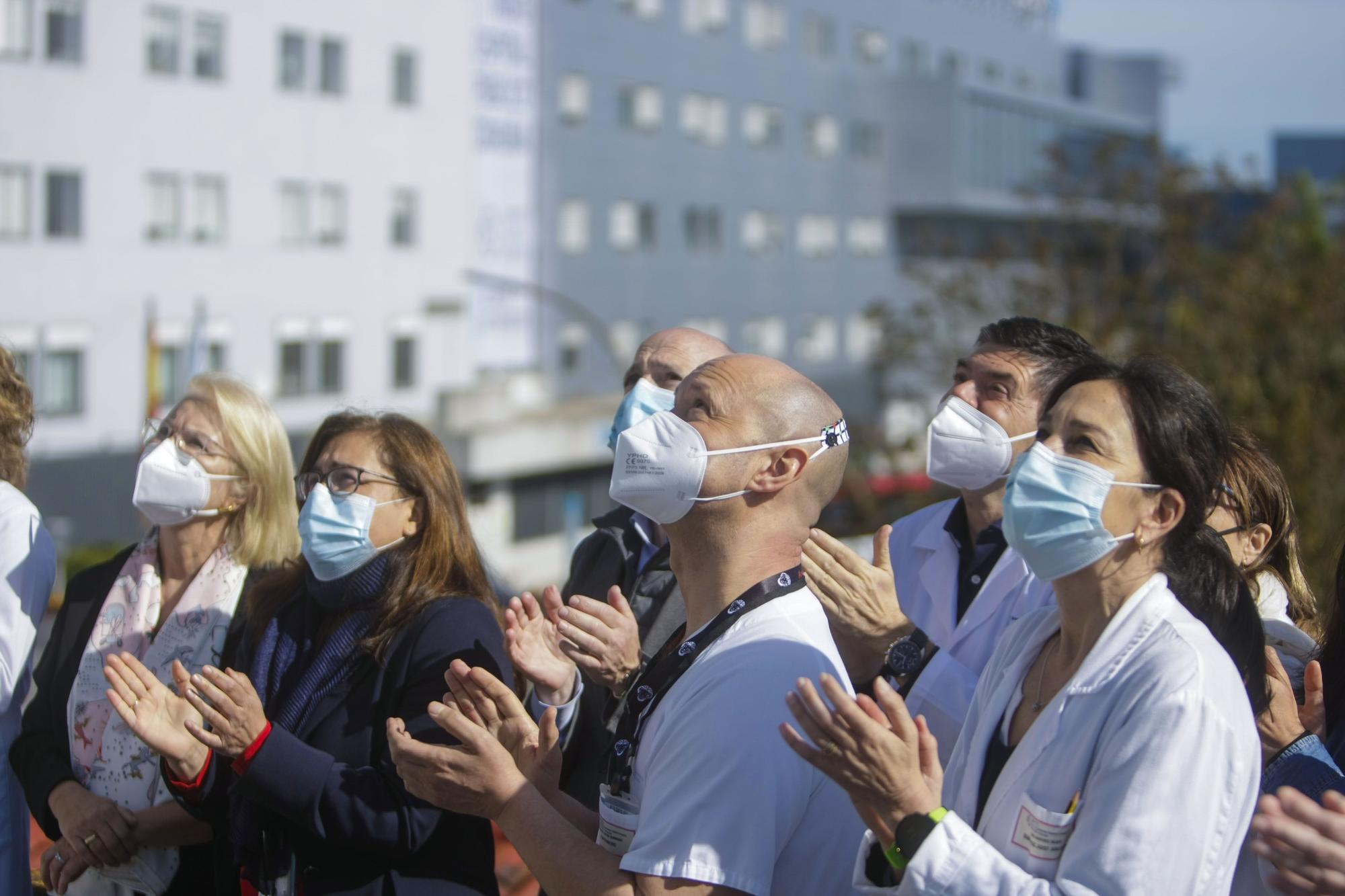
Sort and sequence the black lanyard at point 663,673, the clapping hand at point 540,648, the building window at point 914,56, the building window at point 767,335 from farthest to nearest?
1. the building window at point 914,56
2. the building window at point 767,335
3. the clapping hand at point 540,648
4. the black lanyard at point 663,673

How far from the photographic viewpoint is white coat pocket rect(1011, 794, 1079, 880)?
2572 millimetres

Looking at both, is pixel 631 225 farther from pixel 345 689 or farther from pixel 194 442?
pixel 345 689

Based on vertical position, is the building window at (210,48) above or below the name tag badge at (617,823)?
above

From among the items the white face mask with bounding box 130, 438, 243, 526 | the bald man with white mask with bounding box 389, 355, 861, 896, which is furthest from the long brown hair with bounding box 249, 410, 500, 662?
the bald man with white mask with bounding box 389, 355, 861, 896

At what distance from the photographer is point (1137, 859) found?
7.97 feet

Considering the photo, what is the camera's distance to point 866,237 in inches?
2062

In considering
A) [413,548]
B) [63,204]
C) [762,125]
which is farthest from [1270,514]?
[762,125]

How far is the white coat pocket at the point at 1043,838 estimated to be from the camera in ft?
8.44

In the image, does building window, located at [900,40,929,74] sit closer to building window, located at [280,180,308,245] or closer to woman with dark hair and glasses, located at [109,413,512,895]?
building window, located at [280,180,308,245]

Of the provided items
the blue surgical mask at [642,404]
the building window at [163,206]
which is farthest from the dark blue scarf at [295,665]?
the building window at [163,206]

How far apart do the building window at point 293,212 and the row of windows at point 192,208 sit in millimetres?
15

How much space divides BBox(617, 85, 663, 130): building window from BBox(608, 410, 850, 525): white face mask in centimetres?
3972

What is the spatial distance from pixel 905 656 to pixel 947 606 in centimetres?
77

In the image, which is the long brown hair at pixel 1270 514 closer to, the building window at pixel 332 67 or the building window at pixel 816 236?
the building window at pixel 332 67
